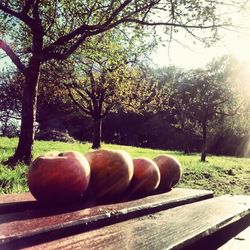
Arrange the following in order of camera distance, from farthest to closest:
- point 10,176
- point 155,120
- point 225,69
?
1. point 155,120
2. point 225,69
3. point 10,176

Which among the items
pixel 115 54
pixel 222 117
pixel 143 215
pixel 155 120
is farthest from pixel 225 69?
pixel 143 215

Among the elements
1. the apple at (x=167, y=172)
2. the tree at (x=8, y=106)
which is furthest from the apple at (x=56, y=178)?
the tree at (x=8, y=106)

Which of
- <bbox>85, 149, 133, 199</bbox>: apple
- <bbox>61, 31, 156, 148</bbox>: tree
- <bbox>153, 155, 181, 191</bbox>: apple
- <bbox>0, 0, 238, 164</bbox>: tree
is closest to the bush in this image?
<bbox>61, 31, 156, 148</bbox>: tree

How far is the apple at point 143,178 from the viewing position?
305cm

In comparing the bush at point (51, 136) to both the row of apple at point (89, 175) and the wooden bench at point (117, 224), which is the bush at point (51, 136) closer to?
the row of apple at point (89, 175)

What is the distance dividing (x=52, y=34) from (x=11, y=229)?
46.7ft

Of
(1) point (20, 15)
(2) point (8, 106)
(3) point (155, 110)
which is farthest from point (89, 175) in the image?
(2) point (8, 106)

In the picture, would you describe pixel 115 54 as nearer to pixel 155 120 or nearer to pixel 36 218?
pixel 36 218

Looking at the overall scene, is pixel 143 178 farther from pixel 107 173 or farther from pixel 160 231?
pixel 160 231

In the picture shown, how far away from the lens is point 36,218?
185 cm

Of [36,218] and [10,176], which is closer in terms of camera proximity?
[36,218]

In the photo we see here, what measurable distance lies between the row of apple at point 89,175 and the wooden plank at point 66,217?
0.19 m

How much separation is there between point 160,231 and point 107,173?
863mm

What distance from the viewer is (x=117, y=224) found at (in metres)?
2.01
